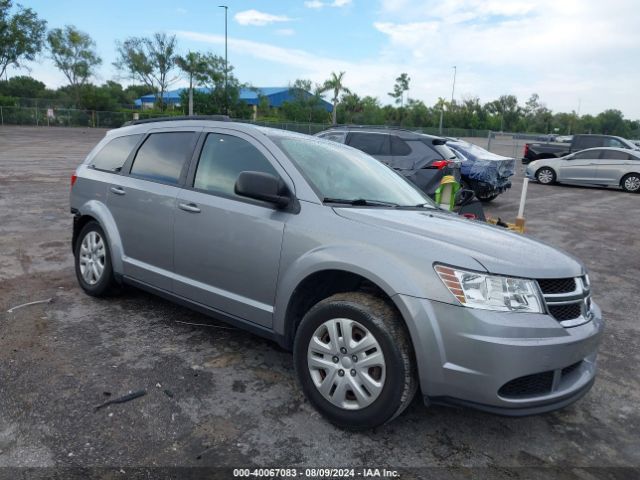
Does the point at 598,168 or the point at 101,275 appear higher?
the point at 598,168

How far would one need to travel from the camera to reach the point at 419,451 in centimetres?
287

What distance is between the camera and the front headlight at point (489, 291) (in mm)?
2645

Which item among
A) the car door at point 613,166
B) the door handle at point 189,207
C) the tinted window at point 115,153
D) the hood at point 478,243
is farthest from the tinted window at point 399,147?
the car door at point 613,166

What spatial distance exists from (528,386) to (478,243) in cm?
79

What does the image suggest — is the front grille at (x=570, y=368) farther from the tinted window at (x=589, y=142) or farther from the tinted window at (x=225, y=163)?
the tinted window at (x=589, y=142)

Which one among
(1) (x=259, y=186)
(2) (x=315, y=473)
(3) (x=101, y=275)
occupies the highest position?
(1) (x=259, y=186)

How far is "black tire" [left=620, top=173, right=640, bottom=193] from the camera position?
17.8 m

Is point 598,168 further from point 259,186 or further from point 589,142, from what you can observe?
point 259,186

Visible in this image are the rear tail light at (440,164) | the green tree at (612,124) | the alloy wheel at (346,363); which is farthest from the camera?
the green tree at (612,124)

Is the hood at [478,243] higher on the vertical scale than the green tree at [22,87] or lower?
→ lower

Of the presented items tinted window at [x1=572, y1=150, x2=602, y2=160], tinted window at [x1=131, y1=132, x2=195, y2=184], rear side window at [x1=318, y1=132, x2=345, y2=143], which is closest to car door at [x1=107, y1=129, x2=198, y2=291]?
tinted window at [x1=131, y1=132, x2=195, y2=184]

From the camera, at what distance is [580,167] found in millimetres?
18438

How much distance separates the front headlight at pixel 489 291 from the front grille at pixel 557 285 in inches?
4.3

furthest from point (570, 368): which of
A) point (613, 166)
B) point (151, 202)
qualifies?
point (613, 166)
